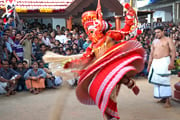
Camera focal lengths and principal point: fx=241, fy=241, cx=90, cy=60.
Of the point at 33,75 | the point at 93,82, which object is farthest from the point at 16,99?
the point at 93,82

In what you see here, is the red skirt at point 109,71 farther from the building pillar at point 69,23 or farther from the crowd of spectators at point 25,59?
the building pillar at point 69,23

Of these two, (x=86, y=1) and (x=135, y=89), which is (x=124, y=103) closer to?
(x=135, y=89)

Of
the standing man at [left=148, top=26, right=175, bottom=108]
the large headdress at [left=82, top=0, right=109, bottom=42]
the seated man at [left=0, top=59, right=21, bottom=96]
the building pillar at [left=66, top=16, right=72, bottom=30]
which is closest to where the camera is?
the large headdress at [left=82, top=0, right=109, bottom=42]

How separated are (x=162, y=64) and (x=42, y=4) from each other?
8.18 metres

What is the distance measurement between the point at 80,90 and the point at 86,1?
8.41 metres

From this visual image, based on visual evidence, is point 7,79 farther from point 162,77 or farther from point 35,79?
point 162,77

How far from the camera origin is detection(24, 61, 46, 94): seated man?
6.10 m

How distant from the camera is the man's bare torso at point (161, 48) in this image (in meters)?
4.40

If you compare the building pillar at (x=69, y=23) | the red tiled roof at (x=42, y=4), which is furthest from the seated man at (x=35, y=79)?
the red tiled roof at (x=42, y=4)

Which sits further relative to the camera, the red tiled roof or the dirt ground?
the red tiled roof

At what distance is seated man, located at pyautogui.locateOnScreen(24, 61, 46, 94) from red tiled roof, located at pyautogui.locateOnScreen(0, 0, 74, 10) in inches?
209

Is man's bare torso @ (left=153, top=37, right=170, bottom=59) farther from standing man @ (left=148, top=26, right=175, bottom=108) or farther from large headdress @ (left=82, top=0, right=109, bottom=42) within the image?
large headdress @ (left=82, top=0, right=109, bottom=42)

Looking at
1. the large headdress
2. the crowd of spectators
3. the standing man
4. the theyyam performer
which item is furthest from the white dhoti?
the crowd of spectators

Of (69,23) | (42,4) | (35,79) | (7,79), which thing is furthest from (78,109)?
(42,4)
